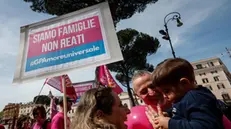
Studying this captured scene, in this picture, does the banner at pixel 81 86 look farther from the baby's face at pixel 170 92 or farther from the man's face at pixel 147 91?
the baby's face at pixel 170 92

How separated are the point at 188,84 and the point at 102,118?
63 centimetres

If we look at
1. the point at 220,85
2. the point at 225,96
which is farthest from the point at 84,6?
the point at 220,85

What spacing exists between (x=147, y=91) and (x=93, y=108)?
29.5 inches

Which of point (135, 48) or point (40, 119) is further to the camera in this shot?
point (135, 48)

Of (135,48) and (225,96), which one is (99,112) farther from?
(225,96)

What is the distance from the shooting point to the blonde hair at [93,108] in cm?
100

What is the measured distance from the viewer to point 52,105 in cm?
706

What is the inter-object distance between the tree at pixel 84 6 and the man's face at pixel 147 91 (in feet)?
37.5

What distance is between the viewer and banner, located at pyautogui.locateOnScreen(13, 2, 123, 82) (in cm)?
209

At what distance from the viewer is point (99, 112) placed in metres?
1.07

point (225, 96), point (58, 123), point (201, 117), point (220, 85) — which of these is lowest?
point (201, 117)

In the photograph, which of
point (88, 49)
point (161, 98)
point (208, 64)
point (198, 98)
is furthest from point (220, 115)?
point (208, 64)

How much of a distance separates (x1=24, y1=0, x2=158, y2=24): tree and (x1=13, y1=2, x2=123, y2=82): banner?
1029cm

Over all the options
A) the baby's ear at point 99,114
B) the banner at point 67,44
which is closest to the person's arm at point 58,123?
the banner at point 67,44
